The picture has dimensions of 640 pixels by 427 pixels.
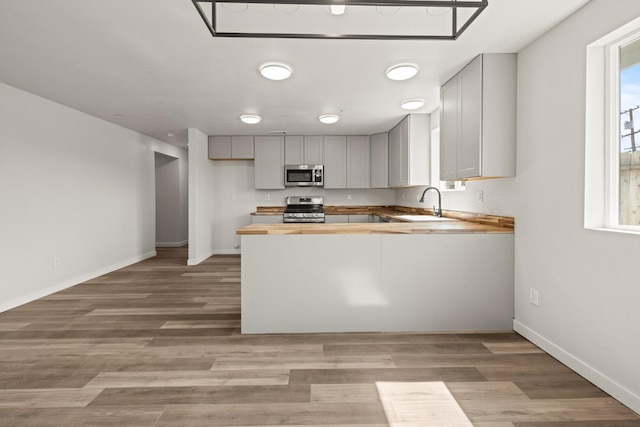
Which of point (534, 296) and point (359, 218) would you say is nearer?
point (534, 296)

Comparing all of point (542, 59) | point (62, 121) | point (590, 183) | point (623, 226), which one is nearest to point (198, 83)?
point (62, 121)

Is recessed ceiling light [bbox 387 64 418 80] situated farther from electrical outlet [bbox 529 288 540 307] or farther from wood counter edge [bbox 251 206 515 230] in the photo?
electrical outlet [bbox 529 288 540 307]

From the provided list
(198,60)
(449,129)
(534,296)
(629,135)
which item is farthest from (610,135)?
(198,60)

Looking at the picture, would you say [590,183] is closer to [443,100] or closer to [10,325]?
[443,100]

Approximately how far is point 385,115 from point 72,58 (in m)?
3.47

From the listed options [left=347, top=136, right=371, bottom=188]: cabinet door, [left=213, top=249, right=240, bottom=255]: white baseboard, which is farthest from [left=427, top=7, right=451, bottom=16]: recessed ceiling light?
[left=213, top=249, right=240, bottom=255]: white baseboard

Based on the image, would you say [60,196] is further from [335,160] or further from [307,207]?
[335,160]

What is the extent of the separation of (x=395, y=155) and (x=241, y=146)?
2.72 m

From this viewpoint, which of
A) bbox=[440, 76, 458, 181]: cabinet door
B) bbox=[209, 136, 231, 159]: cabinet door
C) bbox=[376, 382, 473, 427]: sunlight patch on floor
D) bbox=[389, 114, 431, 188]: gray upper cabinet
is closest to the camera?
bbox=[376, 382, 473, 427]: sunlight patch on floor

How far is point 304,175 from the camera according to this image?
6293 mm

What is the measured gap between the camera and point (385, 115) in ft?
15.6

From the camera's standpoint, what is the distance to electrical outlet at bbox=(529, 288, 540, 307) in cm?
256

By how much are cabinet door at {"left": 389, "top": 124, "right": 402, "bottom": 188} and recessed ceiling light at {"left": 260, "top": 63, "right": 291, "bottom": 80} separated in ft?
8.72

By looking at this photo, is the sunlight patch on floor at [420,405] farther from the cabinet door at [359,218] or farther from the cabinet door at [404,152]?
the cabinet door at [359,218]
